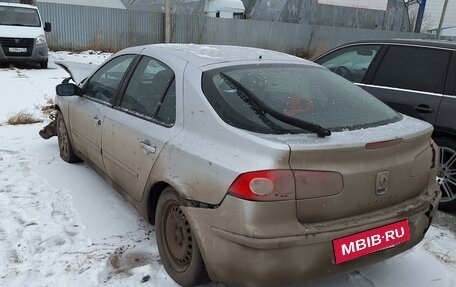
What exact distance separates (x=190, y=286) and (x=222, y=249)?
54 centimetres

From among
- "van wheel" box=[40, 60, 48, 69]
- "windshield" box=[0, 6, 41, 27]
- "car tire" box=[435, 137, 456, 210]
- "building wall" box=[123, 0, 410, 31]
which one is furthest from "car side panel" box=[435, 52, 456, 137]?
"building wall" box=[123, 0, 410, 31]

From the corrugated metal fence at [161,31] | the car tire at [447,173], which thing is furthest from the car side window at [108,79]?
the corrugated metal fence at [161,31]

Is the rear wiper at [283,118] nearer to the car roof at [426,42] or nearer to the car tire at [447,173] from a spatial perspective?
the car tire at [447,173]

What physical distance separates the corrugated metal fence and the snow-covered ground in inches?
631

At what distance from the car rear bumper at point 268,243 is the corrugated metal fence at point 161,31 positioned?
18.7 m

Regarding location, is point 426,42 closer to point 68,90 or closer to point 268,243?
point 268,243

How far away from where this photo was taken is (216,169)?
2.40m

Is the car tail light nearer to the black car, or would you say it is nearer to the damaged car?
the damaged car

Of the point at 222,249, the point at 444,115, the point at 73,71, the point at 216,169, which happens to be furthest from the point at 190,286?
the point at 73,71

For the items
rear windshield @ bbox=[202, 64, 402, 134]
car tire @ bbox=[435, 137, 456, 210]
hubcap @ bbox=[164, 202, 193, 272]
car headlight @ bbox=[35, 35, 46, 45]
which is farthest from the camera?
car headlight @ bbox=[35, 35, 46, 45]

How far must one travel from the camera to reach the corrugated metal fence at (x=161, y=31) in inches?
765

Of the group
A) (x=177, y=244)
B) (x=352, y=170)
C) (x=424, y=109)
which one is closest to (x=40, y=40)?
(x=424, y=109)

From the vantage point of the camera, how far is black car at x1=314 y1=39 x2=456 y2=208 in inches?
165

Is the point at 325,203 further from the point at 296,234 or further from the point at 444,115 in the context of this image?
the point at 444,115
